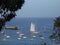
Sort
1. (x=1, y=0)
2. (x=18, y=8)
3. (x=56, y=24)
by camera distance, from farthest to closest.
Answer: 1. (x=56, y=24)
2. (x=18, y=8)
3. (x=1, y=0)

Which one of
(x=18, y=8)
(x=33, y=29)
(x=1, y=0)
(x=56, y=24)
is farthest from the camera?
(x=33, y=29)

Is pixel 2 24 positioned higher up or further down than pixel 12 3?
further down

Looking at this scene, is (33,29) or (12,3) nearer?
(12,3)

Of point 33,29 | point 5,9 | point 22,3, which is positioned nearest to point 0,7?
point 5,9

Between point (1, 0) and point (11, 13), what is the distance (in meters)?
1.00

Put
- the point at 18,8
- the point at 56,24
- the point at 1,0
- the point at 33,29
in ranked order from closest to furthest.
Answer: the point at 1,0
the point at 18,8
the point at 56,24
the point at 33,29

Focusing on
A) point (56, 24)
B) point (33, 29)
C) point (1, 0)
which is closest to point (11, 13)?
point (1, 0)

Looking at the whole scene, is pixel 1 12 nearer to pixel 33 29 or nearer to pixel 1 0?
pixel 1 0

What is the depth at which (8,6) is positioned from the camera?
12188mm

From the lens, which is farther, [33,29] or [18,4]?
[33,29]

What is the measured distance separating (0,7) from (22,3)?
3.58 ft

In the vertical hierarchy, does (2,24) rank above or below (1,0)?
below

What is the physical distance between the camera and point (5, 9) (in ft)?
40.7

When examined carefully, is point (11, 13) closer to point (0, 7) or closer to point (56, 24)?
point (0, 7)
